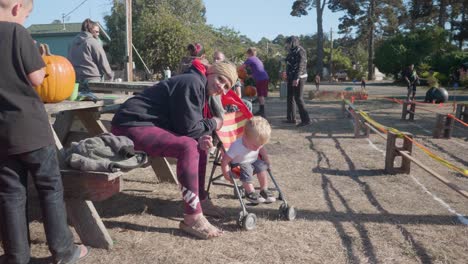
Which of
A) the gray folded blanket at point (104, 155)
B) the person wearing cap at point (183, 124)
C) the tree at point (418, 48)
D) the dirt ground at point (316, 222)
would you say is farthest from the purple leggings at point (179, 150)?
the tree at point (418, 48)

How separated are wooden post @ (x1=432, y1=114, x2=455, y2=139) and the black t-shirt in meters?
7.35

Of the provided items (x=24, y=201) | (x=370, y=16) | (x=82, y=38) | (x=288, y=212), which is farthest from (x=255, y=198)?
(x=370, y=16)

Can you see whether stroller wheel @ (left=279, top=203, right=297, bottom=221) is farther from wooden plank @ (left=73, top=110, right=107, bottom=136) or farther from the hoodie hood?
the hoodie hood

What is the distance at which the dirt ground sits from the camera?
2887 millimetres

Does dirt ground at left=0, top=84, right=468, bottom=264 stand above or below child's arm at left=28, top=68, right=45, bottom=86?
below

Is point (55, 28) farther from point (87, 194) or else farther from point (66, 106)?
point (87, 194)

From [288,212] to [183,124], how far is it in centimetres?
119

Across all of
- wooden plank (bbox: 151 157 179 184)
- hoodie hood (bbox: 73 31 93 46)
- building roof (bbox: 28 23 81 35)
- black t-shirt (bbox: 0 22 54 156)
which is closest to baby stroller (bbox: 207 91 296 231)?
wooden plank (bbox: 151 157 179 184)

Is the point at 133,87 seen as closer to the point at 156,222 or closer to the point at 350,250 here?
the point at 156,222

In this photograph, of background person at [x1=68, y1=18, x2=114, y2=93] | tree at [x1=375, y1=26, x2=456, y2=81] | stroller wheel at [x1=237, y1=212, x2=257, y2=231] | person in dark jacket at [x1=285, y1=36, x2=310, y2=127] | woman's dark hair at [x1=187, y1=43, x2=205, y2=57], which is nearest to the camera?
stroller wheel at [x1=237, y1=212, x2=257, y2=231]

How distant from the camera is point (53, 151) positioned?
2.52 metres

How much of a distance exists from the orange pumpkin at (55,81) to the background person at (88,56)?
2.23 meters

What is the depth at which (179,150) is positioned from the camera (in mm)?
3070

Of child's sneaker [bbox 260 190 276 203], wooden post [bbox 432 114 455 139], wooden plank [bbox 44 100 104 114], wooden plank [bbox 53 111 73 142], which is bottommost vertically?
child's sneaker [bbox 260 190 276 203]
